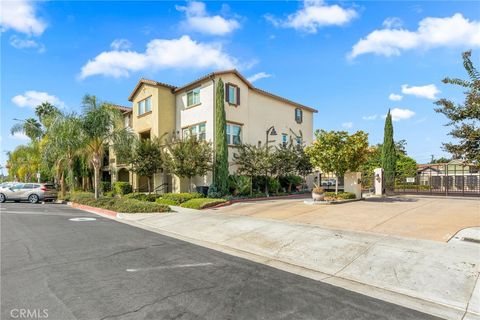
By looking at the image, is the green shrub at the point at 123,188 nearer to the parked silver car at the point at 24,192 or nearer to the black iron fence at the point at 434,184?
the parked silver car at the point at 24,192

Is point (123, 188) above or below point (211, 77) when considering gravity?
below

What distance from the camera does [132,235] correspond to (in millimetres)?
9836

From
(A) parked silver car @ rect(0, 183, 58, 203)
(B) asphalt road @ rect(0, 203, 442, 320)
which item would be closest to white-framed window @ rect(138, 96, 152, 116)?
(A) parked silver car @ rect(0, 183, 58, 203)

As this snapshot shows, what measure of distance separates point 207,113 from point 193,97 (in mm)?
2531

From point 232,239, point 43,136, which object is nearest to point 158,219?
point 232,239

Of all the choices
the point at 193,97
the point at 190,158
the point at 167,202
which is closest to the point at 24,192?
the point at 167,202

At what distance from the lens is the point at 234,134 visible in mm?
21828

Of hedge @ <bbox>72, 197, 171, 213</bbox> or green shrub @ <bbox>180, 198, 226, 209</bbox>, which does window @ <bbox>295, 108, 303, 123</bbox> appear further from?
hedge @ <bbox>72, 197, 171, 213</bbox>

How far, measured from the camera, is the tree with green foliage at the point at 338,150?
15.4 m

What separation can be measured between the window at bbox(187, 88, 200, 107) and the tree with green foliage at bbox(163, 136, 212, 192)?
4.08m

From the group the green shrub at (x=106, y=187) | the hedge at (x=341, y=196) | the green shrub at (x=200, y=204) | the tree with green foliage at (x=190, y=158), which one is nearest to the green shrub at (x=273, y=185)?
the tree with green foliage at (x=190, y=158)

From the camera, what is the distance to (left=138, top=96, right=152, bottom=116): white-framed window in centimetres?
2469

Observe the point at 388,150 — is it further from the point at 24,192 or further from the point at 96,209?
the point at 24,192

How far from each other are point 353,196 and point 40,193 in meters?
23.6
